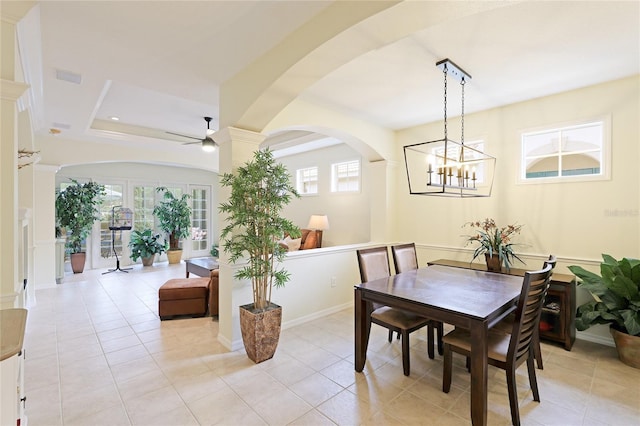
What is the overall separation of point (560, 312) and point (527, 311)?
155cm

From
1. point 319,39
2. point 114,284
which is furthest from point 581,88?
point 114,284

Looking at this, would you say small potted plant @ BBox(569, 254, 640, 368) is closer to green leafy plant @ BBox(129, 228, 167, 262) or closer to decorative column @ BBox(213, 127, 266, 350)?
decorative column @ BBox(213, 127, 266, 350)

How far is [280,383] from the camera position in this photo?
240cm

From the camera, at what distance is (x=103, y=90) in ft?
11.0

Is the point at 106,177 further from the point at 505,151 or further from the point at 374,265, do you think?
the point at 505,151

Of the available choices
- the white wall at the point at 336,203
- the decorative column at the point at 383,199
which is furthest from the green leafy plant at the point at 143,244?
the decorative column at the point at 383,199

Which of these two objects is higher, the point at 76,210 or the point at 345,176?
the point at 345,176

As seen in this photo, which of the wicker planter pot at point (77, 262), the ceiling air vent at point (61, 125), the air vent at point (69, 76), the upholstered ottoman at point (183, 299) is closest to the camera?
the air vent at point (69, 76)

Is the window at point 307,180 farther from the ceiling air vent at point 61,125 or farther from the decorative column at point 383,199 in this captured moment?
the ceiling air vent at point 61,125

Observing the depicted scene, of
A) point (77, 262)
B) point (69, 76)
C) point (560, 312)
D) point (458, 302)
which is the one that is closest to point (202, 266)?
point (69, 76)

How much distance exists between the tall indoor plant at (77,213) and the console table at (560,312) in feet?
26.3

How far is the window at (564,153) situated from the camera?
3201mm

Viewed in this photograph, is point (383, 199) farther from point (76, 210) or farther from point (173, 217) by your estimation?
point (76, 210)

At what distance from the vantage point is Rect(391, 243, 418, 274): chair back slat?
330 cm
